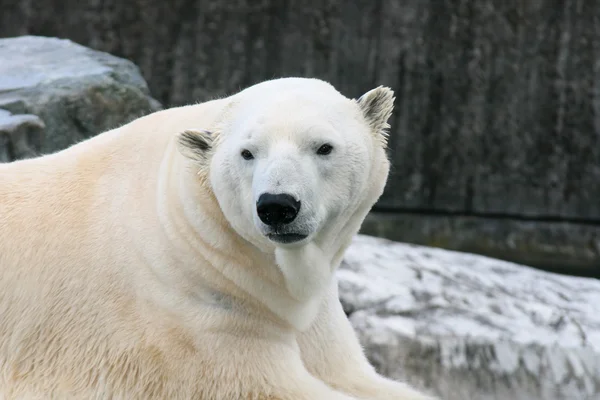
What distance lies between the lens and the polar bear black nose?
2.30 m

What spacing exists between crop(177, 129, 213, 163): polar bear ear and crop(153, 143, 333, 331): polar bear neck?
0.07 metres

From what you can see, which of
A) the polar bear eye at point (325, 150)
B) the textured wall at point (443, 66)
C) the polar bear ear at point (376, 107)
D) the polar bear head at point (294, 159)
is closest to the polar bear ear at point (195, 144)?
the polar bear head at point (294, 159)

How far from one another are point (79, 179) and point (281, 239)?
0.95 metres

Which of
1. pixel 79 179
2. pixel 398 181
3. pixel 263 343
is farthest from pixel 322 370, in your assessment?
pixel 398 181

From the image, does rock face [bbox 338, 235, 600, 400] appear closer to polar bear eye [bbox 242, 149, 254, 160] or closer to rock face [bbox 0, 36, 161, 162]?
polar bear eye [bbox 242, 149, 254, 160]

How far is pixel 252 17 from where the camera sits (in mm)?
7082

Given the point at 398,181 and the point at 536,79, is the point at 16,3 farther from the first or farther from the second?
the point at 536,79

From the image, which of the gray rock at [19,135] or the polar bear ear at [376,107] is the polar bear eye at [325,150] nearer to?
the polar bear ear at [376,107]

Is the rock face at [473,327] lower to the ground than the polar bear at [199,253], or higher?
lower

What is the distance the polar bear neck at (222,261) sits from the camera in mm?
2656

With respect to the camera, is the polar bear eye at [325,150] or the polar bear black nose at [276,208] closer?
the polar bear black nose at [276,208]

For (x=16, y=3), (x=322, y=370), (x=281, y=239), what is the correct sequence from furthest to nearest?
(x=16, y=3) < (x=322, y=370) < (x=281, y=239)

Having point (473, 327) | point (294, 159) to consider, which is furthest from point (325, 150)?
point (473, 327)

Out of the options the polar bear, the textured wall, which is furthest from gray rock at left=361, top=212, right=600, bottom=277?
the polar bear
